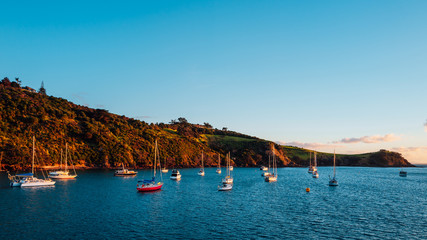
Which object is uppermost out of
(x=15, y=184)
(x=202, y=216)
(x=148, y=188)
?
(x=15, y=184)

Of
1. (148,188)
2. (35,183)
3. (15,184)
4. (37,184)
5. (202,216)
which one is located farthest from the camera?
(37,184)

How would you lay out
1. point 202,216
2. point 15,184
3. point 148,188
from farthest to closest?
1. point 15,184
2. point 148,188
3. point 202,216

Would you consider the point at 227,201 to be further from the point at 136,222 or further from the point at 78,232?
the point at 78,232

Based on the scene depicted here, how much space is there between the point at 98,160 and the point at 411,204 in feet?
477

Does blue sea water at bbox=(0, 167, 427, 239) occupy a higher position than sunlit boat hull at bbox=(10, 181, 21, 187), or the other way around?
sunlit boat hull at bbox=(10, 181, 21, 187)

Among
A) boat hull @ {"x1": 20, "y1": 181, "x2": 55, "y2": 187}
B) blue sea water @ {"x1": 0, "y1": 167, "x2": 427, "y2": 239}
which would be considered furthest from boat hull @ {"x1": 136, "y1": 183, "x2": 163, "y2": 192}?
boat hull @ {"x1": 20, "y1": 181, "x2": 55, "y2": 187}

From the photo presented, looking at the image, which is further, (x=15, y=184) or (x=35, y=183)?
(x=35, y=183)

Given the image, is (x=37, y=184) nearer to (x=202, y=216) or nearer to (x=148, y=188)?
(x=148, y=188)

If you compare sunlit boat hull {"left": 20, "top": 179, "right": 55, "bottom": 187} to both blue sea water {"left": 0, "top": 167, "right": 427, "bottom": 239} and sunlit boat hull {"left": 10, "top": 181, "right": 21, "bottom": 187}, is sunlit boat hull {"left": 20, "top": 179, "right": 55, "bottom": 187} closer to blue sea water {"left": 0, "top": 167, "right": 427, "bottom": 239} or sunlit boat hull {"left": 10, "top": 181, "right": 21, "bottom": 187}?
sunlit boat hull {"left": 10, "top": 181, "right": 21, "bottom": 187}

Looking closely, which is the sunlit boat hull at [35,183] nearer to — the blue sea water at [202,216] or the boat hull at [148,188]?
the blue sea water at [202,216]

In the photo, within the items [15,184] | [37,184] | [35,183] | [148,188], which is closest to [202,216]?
[148,188]

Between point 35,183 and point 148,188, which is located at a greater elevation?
point 35,183

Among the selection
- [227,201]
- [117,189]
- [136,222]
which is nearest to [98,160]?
[117,189]

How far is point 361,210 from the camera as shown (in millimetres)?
58938
